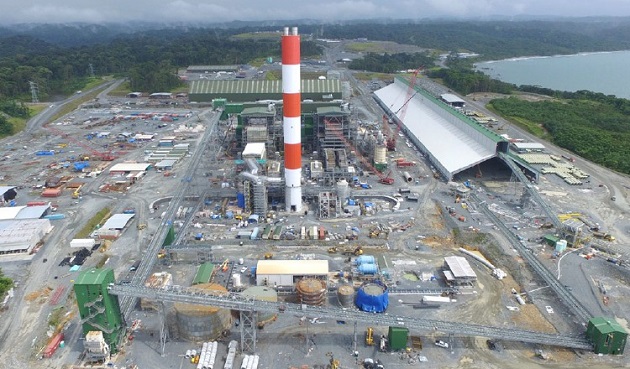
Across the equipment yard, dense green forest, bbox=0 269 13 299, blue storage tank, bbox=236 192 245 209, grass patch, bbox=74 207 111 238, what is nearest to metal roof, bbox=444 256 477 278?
the equipment yard

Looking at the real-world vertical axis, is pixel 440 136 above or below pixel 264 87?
below

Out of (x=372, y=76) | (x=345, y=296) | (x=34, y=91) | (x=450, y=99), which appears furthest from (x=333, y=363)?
(x=372, y=76)

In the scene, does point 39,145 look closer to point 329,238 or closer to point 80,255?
point 80,255

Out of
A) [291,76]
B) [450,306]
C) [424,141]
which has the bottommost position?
[450,306]

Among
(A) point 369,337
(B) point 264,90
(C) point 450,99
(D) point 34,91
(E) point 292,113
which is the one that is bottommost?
(A) point 369,337

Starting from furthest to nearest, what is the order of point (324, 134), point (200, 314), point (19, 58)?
point (19, 58) < point (324, 134) < point (200, 314)

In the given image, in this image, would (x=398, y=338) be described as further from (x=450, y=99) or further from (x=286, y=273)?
(x=450, y=99)

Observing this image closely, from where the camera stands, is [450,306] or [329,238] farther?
A: [329,238]

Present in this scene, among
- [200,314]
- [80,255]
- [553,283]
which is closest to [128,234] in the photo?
[80,255]
